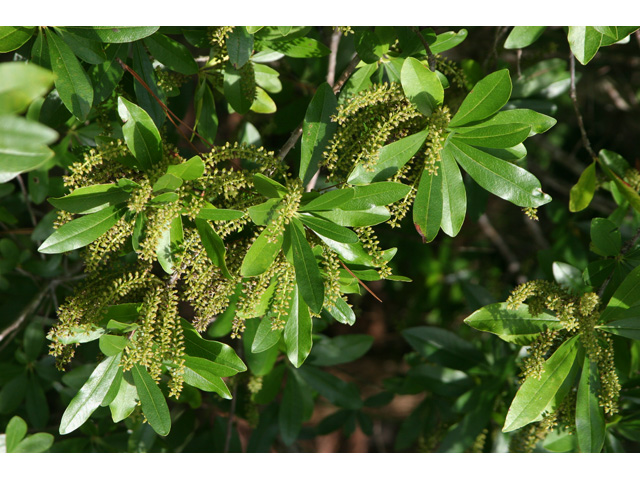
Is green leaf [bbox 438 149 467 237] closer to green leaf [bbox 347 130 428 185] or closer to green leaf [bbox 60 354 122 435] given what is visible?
green leaf [bbox 347 130 428 185]

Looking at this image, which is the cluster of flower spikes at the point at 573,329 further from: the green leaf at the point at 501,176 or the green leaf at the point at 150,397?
the green leaf at the point at 150,397

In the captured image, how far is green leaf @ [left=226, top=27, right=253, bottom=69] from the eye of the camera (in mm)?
1456

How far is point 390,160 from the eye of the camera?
1.31 m

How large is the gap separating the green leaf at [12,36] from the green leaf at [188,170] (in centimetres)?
53

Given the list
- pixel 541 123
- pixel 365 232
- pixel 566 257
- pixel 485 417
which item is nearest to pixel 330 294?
pixel 365 232

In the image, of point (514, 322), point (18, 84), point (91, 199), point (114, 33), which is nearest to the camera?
point (18, 84)

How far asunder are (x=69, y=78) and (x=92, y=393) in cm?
88

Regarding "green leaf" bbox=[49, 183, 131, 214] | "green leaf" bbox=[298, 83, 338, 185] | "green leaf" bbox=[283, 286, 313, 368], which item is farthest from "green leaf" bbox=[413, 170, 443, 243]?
"green leaf" bbox=[49, 183, 131, 214]

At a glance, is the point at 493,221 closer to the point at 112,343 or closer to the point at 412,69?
the point at 412,69

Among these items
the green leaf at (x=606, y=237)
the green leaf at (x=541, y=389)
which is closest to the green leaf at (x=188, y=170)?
the green leaf at (x=541, y=389)

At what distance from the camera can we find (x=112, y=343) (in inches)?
52.1

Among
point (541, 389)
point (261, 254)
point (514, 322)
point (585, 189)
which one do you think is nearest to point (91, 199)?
point (261, 254)

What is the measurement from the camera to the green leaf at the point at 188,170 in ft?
4.02

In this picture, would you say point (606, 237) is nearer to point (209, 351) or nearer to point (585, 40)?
point (585, 40)
